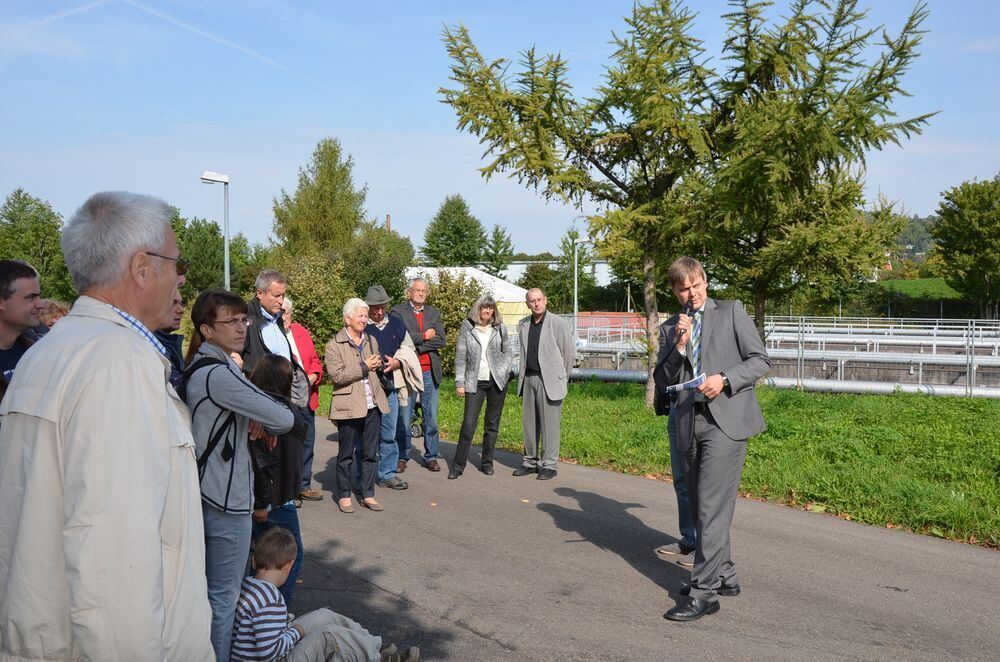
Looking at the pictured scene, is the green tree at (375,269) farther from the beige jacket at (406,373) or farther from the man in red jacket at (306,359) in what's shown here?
the man in red jacket at (306,359)

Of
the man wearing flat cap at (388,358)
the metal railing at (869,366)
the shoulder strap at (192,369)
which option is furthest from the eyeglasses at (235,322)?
the metal railing at (869,366)

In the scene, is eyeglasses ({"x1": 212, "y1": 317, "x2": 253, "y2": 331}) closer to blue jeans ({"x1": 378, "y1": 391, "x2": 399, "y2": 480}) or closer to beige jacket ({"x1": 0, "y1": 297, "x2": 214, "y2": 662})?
beige jacket ({"x1": 0, "y1": 297, "x2": 214, "y2": 662})

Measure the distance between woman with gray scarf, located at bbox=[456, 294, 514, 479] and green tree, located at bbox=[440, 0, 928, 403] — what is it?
3.72 metres

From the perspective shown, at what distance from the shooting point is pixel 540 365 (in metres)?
9.73

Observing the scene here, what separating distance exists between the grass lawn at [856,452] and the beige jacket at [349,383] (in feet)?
11.1

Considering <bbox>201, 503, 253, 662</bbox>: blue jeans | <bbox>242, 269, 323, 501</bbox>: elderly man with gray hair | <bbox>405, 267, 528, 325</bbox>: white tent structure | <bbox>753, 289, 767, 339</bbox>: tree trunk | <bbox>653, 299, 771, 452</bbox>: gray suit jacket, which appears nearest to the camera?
<bbox>201, 503, 253, 662</bbox>: blue jeans

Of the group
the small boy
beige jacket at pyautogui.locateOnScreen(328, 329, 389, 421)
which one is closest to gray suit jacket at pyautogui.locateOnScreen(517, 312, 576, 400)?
beige jacket at pyautogui.locateOnScreen(328, 329, 389, 421)

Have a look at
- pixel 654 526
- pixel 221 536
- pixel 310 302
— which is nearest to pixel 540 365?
pixel 654 526

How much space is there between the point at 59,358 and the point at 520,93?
12.1 metres

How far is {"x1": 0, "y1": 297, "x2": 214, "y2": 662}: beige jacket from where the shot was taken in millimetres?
1796

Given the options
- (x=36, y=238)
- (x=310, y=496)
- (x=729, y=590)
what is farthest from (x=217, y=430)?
(x=36, y=238)

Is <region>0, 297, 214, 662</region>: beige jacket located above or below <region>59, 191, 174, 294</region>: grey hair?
below

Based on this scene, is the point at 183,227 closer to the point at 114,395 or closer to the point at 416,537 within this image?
the point at 416,537

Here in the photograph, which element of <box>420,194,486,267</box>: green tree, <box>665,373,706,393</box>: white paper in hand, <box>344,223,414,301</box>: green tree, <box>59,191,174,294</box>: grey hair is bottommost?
<box>665,373,706,393</box>: white paper in hand
